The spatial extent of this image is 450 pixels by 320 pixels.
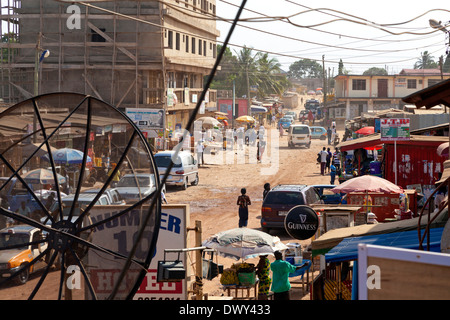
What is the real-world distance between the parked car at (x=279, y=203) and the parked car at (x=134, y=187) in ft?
36.1

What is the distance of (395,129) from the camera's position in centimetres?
2162

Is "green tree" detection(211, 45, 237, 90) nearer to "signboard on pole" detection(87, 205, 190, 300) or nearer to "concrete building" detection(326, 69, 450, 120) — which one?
"concrete building" detection(326, 69, 450, 120)

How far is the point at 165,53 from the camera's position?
42844 millimetres

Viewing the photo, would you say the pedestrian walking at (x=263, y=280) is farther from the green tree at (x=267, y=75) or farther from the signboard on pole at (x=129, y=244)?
the green tree at (x=267, y=75)

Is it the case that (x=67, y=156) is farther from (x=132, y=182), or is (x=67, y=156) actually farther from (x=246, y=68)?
(x=246, y=68)

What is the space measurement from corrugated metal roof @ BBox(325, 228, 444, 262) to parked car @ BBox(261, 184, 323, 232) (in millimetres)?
8579

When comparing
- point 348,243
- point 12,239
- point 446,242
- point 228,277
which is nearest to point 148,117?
point 228,277

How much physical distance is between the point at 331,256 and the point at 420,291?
432 cm

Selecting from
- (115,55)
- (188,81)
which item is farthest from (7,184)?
(188,81)

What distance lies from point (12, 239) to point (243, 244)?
537 cm

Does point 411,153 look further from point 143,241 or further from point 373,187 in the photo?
point 143,241

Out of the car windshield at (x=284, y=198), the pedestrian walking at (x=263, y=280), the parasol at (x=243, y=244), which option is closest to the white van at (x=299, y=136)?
the car windshield at (x=284, y=198)

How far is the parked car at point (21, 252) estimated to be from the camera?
7695 millimetres

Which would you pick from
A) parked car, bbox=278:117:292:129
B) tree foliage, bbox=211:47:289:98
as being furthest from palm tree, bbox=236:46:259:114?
parked car, bbox=278:117:292:129
